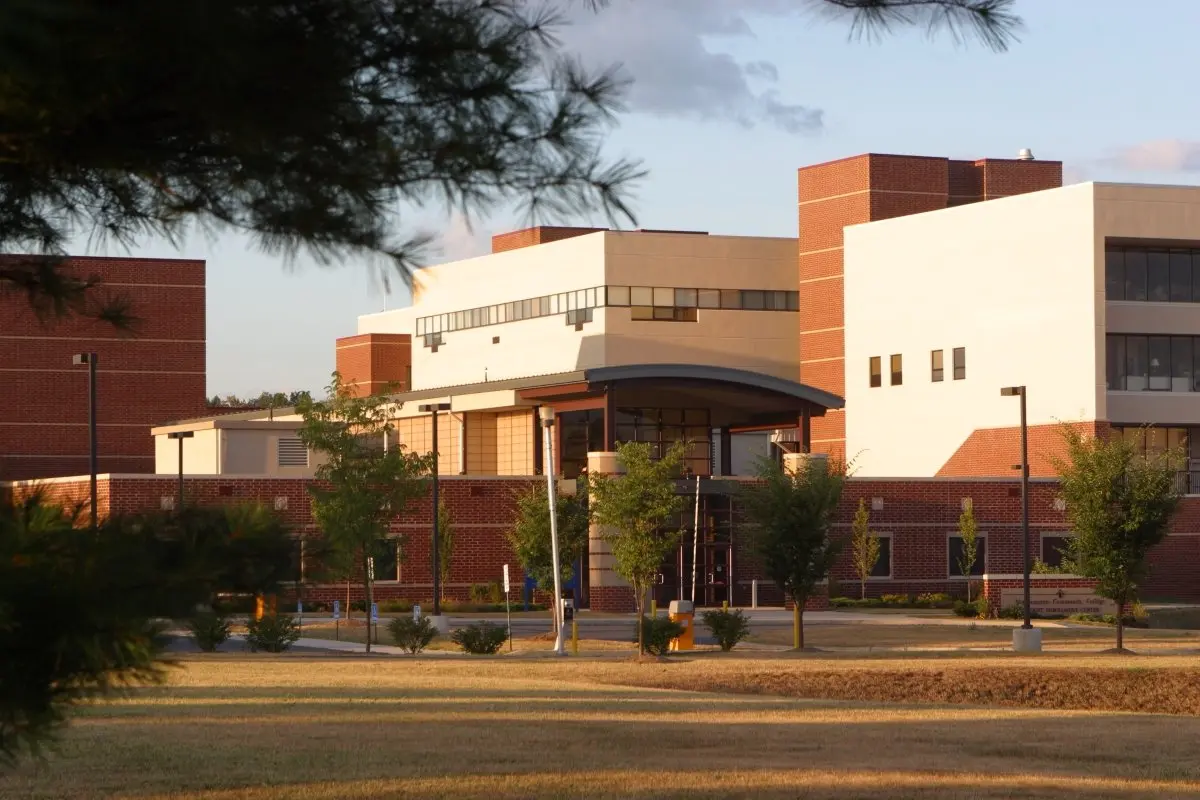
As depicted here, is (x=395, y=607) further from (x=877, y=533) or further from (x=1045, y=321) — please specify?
(x=1045, y=321)

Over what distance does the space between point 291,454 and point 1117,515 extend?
32166mm

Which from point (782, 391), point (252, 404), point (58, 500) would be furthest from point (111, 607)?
point (252, 404)

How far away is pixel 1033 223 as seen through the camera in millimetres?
65500

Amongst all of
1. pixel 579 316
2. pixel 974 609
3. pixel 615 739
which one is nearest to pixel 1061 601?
pixel 974 609

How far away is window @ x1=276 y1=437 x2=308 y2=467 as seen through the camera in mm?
58531

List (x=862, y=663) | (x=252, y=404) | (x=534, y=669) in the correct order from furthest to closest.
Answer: (x=252, y=404) < (x=862, y=663) < (x=534, y=669)

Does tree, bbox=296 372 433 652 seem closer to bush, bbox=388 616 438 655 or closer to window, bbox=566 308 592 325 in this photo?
bush, bbox=388 616 438 655

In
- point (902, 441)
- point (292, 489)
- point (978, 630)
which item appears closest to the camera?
point (978, 630)

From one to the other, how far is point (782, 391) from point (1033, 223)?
625 inches

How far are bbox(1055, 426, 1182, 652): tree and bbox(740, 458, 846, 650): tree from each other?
4.44 meters

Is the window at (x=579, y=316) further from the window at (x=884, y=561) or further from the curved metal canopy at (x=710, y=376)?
the window at (x=884, y=561)

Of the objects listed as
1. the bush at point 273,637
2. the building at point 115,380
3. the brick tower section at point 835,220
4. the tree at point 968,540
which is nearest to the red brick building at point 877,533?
the tree at point 968,540

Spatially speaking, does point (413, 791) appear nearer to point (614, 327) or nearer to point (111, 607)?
point (111, 607)

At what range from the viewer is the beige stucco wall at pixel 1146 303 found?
208 feet
